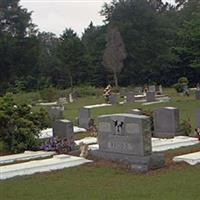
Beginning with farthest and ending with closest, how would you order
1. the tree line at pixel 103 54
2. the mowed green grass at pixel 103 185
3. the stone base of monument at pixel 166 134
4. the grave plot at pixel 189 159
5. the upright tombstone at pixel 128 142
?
1. the tree line at pixel 103 54
2. the stone base of monument at pixel 166 134
3. the grave plot at pixel 189 159
4. the upright tombstone at pixel 128 142
5. the mowed green grass at pixel 103 185

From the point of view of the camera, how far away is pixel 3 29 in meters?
65.8

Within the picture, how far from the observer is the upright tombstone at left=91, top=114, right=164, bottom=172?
11641mm

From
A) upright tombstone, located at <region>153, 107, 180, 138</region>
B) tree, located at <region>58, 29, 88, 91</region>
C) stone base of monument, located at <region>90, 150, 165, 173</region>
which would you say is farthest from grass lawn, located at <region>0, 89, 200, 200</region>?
tree, located at <region>58, 29, 88, 91</region>

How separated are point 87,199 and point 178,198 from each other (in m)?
1.50

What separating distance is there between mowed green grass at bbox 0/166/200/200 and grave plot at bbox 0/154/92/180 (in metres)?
0.41

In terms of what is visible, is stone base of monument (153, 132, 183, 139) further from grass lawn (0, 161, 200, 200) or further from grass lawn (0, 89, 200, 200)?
grass lawn (0, 161, 200, 200)

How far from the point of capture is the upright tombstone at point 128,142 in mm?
11641

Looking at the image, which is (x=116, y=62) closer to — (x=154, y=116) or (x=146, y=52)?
(x=146, y=52)

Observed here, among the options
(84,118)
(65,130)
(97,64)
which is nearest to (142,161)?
(65,130)

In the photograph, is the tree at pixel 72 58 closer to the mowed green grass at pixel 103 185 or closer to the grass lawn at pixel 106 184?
the grass lawn at pixel 106 184

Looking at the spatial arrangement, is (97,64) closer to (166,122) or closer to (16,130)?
(166,122)

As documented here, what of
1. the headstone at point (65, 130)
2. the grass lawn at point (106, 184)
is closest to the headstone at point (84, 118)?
the headstone at point (65, 130)

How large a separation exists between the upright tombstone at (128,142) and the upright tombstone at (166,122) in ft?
15.5

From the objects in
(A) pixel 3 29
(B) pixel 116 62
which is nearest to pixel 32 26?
(A) pixel 3 29
